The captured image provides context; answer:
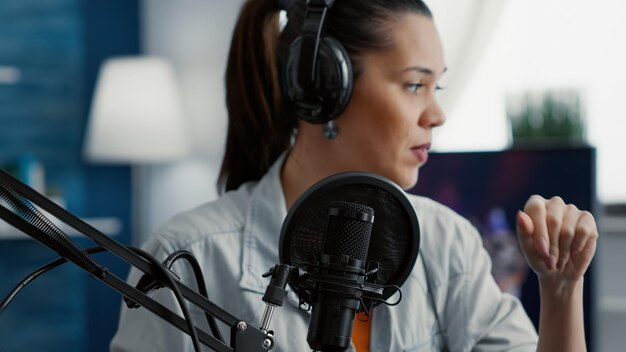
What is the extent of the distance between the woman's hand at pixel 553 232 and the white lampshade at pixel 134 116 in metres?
2.37

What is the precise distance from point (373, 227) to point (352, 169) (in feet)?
1.67

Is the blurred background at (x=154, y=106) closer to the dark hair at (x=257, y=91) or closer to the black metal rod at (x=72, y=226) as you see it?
the dark hair at (x=257, y=91)

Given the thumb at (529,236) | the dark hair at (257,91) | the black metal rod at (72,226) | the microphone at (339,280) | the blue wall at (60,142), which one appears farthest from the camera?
the blue wall at (60,142)

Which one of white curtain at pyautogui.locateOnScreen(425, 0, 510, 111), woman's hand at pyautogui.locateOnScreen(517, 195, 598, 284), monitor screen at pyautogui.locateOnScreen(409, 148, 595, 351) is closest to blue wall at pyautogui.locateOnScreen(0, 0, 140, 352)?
white curtain at pyautogui.locateOnScreen(425, 0, 510, 111)

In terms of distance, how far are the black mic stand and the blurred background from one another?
1859 mm

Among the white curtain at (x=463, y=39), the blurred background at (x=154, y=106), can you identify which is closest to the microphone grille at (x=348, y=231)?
the blurred background at (x=154, y=106)

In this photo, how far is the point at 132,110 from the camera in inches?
123

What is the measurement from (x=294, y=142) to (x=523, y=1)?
Result: 5.65 ft

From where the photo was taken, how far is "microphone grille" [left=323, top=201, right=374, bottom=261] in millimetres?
642

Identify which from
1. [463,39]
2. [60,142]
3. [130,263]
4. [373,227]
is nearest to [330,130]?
[373,227]

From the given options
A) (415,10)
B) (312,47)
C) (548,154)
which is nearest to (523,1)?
(548,154)

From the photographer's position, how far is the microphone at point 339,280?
0.64 m

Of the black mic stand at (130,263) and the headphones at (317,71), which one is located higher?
the headphones at (317,71)

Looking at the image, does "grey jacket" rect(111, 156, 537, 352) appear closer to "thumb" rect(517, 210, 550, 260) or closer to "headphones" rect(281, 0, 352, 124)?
"headphones" rect(281, 0, 352, 124)
